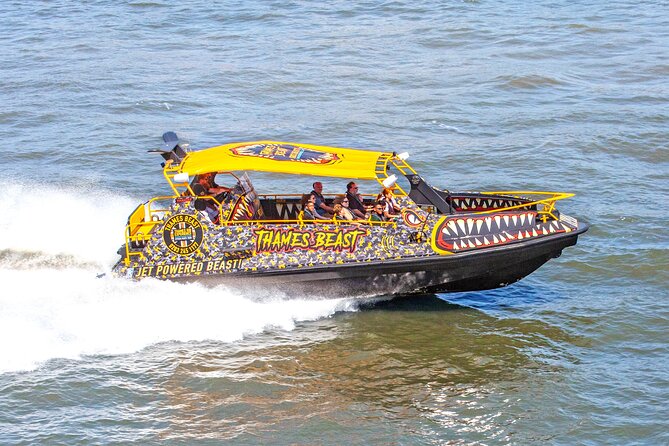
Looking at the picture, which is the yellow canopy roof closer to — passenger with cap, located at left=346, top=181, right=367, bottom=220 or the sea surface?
passenger with cap, located at left=346, top=181, right=367, bottom=220

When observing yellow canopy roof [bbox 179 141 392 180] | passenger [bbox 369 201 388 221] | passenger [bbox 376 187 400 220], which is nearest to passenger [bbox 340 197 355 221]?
passenger [bbox 369 201 388 221]

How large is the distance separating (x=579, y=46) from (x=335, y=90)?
8.97 meters

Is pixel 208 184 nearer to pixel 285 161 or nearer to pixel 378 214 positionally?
pixel 285 161

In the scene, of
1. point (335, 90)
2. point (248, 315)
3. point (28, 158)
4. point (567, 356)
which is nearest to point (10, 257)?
point (248, 315)

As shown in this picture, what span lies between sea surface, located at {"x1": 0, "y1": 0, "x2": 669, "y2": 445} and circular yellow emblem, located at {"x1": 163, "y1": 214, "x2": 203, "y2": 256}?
66cm

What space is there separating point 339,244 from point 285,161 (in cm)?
151

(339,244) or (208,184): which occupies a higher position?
(208,184)

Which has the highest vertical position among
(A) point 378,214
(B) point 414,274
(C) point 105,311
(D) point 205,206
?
(D) point 205,206

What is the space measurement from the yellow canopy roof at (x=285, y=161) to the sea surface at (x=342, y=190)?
1.92 m

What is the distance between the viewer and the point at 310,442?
40.7 feet

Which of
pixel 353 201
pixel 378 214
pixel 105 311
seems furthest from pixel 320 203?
pixel 105 311

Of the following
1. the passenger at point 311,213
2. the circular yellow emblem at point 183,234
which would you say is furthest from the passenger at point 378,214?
the circular yellow emblem at point 183,234

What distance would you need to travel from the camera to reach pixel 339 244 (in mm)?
15109

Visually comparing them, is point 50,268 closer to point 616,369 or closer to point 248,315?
point 248,315
